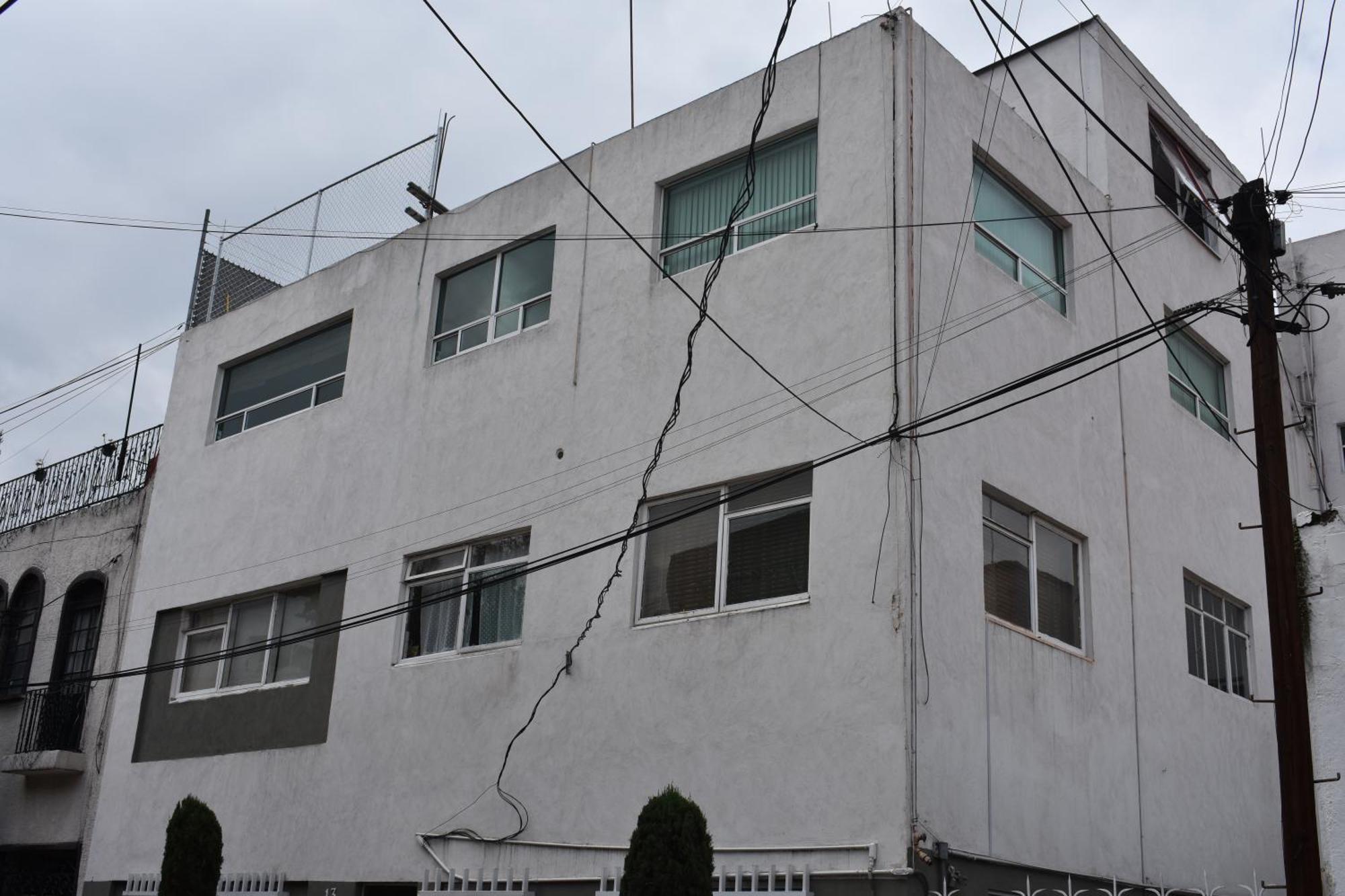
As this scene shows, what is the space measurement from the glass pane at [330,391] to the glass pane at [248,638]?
8.83ft

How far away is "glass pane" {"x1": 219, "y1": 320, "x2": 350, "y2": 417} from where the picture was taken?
1986cm

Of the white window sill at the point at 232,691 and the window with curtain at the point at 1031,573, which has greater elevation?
the window with curtain at the point at 1031,573

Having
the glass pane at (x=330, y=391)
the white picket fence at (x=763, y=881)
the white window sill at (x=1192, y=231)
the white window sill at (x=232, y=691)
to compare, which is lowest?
the white picket fence at (x=763, y=881)

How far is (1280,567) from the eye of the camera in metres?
10.4

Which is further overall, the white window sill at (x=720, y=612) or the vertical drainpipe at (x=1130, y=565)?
the vertical drainpipe at (x=1130, y=565)

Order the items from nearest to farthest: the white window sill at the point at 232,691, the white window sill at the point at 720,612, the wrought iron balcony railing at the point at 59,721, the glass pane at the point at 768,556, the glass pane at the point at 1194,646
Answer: the white window sill at the point at 720,612 < the glass pane at the point at 768,556 < the glass pane at the point at 1194,646 < the white window sill at the point at 232,691 < the wrought iron balcony railing at the point at 59,721

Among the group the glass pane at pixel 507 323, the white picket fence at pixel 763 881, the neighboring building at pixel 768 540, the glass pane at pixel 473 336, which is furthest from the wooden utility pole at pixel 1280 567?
the glass pane at pixel 473 336

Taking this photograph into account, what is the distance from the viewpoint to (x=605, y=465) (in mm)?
15266

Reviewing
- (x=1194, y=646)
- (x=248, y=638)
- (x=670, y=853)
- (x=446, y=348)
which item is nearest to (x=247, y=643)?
(x=248, y=638)

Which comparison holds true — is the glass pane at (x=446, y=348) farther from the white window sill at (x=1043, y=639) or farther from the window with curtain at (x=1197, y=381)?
the window with curtain at (x=1197, y=381)

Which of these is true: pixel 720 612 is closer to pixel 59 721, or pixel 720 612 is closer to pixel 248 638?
pixel 248 638

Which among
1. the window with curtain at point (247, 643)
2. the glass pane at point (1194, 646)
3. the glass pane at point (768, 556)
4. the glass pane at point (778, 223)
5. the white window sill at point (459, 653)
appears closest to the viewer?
the glass pane at point (768, 556)

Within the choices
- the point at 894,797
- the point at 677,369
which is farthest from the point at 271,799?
the point at 894,797

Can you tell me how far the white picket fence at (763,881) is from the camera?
1199 cm
